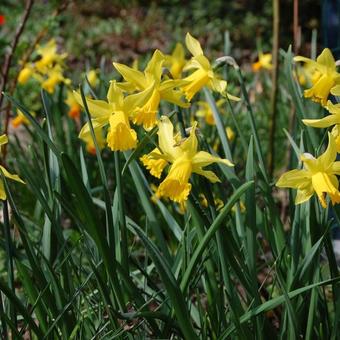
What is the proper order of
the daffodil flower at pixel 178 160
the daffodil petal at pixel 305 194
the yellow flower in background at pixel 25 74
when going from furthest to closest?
1. the yellow flower in background at pixel 25 74
2. the daffodil petal at pixel 305 194
3. the daffodil flower at pixel 178 160

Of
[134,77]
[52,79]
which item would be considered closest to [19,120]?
[52,79]

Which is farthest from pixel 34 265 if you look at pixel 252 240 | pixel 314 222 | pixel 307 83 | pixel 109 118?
pixel 307 83

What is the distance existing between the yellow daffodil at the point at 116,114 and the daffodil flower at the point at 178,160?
0.06 meters

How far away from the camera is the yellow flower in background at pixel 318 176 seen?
1.54 metres

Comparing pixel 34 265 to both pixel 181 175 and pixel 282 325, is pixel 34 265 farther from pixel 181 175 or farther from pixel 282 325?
pixel 282 325

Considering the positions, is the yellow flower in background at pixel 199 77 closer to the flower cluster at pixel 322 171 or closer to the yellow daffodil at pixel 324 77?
the yellow daffodil at pixel 324 77

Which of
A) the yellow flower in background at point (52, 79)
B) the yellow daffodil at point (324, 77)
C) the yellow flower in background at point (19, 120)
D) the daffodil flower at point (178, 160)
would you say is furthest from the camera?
the yellow flower in background at point (52, 79)

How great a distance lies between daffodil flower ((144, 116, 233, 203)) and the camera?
1.52 meters

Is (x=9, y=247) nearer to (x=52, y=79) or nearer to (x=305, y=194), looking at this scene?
(x=305, y=194)

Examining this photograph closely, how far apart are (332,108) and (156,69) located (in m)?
0.39

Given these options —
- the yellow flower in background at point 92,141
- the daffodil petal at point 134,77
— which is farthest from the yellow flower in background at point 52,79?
the daffodil petal at point 134,77

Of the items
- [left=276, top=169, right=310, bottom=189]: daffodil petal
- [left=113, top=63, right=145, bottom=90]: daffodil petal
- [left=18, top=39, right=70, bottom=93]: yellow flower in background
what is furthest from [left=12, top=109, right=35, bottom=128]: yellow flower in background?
[left=276, top=169, right=310, bottom=189]: daffodil petal

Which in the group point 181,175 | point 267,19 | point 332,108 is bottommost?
point 267,19

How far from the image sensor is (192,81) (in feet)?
6.00
